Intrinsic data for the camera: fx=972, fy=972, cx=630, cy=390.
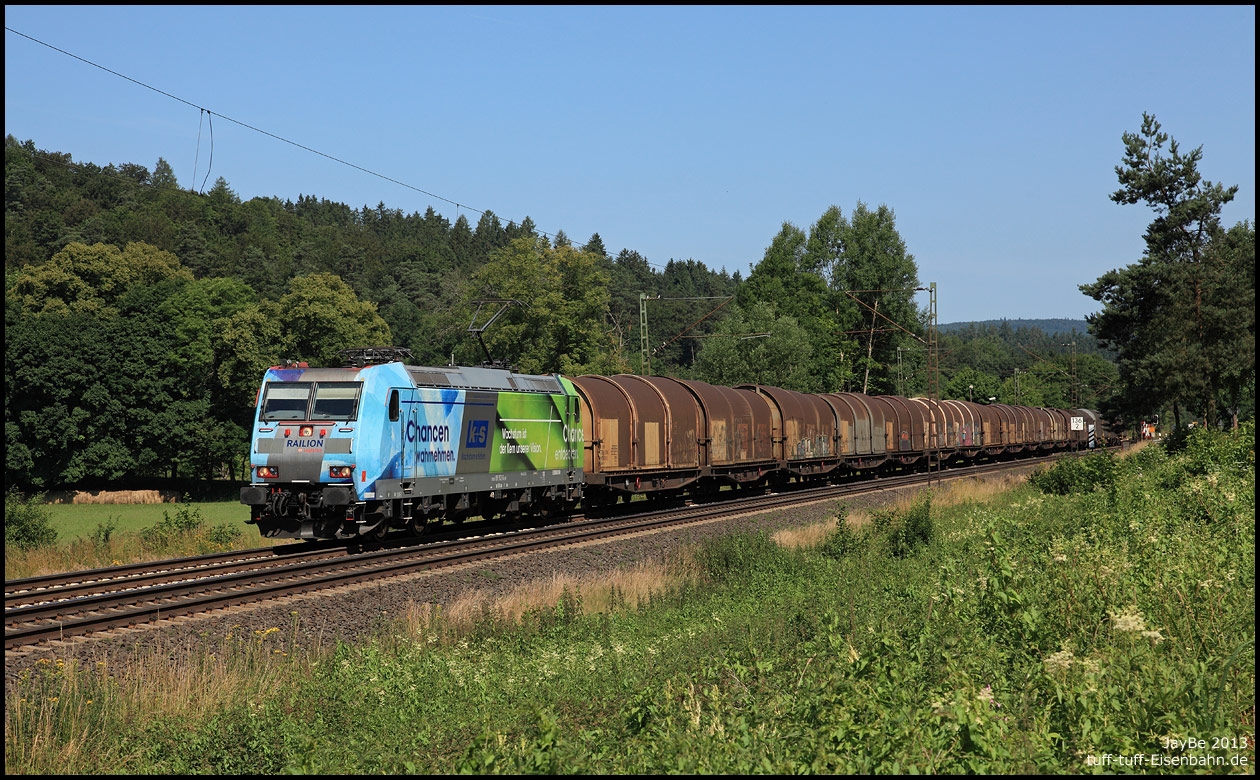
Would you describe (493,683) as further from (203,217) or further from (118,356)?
(203,217)

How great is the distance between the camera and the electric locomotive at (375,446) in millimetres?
19375

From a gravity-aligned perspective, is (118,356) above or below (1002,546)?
above

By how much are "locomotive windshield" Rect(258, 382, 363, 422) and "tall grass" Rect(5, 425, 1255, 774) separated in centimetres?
581

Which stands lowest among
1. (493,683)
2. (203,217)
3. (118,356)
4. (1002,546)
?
(493,683)

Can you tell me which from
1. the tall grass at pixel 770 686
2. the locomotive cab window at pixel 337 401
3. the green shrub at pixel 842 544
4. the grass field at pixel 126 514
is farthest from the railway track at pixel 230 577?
the grass field at pixel 126 514

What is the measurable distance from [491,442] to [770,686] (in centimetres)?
1501

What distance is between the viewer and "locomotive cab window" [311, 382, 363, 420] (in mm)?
19500

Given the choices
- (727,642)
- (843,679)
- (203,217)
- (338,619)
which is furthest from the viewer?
(203,217)

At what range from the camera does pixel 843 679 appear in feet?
28.7

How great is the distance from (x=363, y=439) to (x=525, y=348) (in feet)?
174

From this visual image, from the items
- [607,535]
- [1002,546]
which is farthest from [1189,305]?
[1002,546]

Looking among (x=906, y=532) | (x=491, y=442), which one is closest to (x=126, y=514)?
(x=491, y=442)

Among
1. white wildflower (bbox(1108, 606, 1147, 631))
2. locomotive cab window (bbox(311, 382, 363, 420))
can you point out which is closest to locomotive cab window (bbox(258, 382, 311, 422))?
locomotive cab window (bbox(311, 382, 363, 420))

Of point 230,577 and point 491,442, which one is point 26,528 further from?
point 491,442
